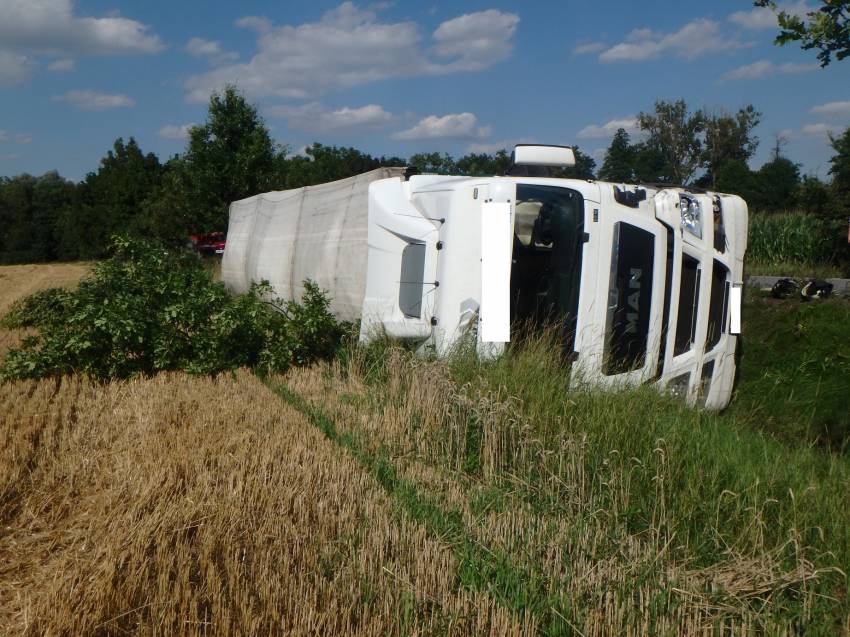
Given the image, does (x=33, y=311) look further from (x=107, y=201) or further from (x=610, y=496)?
(x=107, y=201)

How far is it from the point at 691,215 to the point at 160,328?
18.2 ft

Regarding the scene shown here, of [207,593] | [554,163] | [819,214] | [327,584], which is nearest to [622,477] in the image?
[327,584]

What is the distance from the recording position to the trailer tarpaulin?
929 cm

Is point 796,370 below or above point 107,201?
below

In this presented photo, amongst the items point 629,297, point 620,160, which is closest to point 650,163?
point 620,160

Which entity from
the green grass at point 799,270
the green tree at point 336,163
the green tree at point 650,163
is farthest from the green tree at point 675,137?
the green grass at point 799,270

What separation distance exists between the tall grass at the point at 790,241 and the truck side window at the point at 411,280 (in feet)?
36.6

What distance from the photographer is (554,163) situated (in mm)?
9141

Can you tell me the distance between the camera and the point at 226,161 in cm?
2522

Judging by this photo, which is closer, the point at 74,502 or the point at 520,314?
the point at 74,502

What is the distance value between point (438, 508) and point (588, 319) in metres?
3.28

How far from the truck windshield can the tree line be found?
1484mm

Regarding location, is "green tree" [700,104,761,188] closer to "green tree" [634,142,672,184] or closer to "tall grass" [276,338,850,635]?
"green tree" [634,142,672,184]

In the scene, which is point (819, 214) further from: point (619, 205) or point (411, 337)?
point (411, 337)
